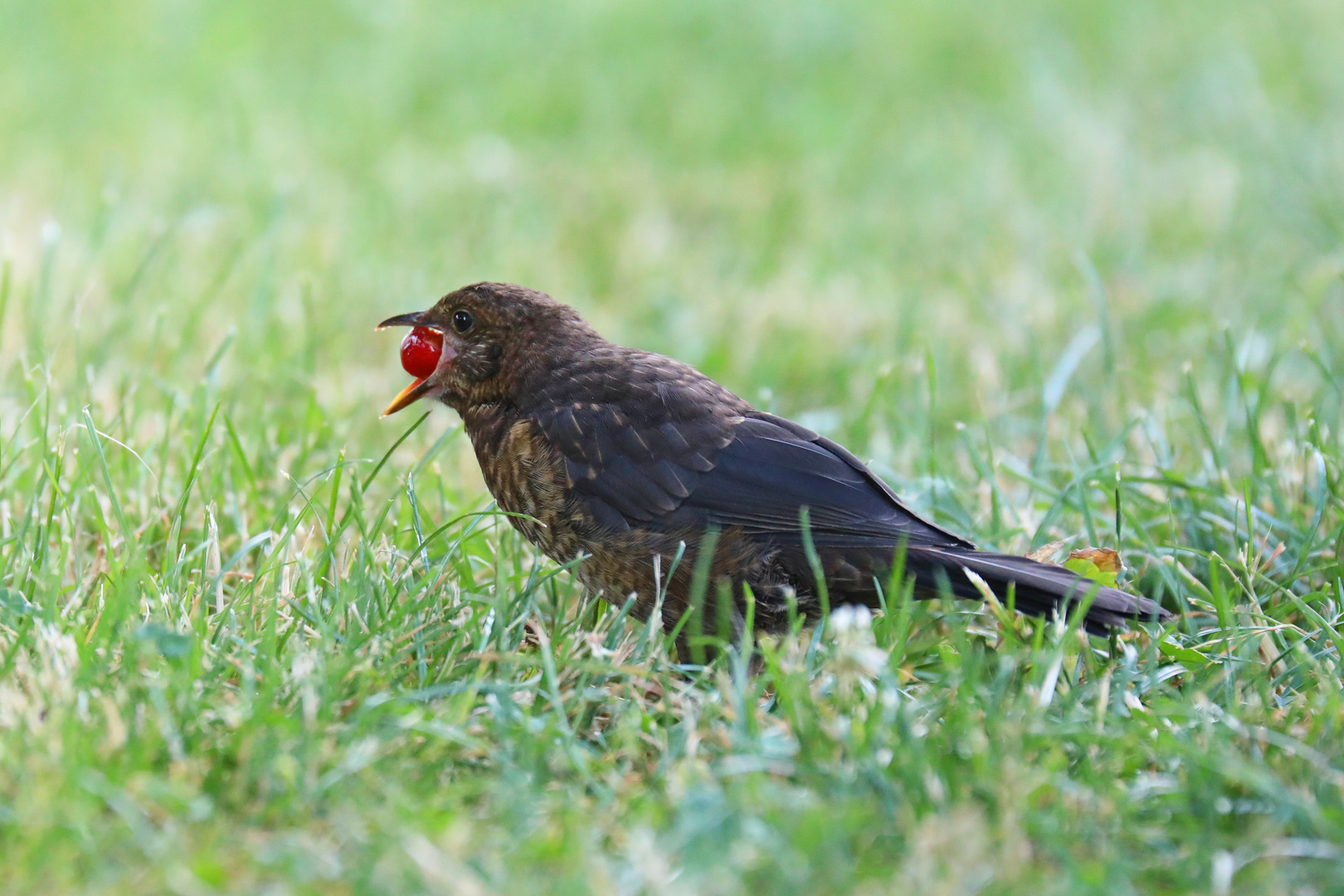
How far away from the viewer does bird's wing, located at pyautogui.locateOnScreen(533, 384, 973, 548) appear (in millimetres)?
3104

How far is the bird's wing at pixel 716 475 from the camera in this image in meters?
3.10

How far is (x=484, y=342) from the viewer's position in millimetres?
3656

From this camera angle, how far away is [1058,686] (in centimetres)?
287

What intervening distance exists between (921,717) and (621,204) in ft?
15.5

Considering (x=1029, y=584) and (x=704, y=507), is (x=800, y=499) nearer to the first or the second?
(x=704, y=507)

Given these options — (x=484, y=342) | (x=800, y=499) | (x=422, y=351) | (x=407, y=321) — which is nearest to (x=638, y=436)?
(x=800, y=499)

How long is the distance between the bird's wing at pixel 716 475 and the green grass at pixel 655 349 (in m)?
0.23

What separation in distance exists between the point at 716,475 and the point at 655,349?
7.28 ft

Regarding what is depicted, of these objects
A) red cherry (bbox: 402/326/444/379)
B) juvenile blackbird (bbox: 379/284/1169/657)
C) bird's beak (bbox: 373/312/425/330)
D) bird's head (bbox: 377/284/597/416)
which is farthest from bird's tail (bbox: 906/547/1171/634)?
bird's beak (bbox: 373/312/425/330)

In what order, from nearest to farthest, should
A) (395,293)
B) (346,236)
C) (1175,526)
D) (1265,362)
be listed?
(1175,526)
(1265,362)
(395,293)
(346,236)

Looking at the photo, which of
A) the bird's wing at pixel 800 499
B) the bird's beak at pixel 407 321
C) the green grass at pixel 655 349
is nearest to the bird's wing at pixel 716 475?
the bird's wing at pixel 800 499

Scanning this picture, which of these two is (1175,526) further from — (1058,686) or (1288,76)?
(1288,76)

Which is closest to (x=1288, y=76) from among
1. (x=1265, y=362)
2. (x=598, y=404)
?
(x=1265, y=362)

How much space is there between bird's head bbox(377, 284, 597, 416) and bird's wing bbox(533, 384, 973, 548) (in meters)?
0.29
